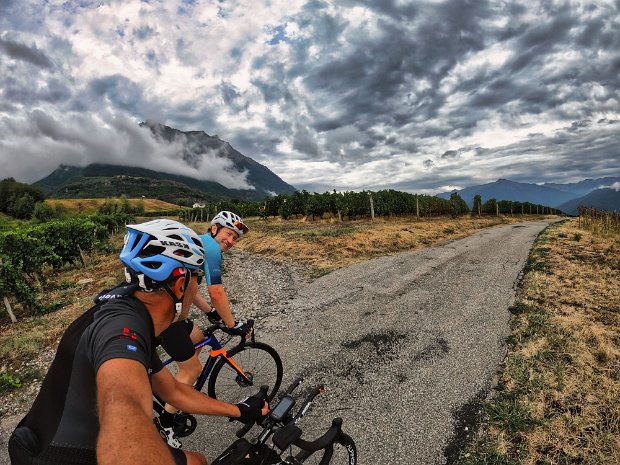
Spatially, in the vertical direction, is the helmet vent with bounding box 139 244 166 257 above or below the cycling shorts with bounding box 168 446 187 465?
above

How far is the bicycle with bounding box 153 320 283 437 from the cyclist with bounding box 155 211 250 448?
5.5 inches

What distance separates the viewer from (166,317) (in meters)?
2.59

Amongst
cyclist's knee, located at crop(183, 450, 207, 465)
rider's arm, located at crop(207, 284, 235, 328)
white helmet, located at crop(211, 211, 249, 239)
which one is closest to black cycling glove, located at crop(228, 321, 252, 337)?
rider's arm, located at crop(207, 284, 235, 328)

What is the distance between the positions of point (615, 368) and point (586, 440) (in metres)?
2.42

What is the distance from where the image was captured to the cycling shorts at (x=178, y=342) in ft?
13.6

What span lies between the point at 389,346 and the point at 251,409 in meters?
4.97

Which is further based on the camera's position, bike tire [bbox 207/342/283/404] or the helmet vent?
bike tire [bbox 207/342/283/404]

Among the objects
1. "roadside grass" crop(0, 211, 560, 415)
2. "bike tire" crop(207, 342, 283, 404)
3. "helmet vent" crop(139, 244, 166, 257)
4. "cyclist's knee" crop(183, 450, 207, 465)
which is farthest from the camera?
"roadside grass" crop(0, 211, 560, 415)

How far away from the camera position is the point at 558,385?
17.5ft

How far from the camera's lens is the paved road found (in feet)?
15.1

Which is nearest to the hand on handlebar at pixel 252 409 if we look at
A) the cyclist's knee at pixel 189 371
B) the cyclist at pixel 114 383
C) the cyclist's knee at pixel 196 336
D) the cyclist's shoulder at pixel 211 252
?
the cyclist at pixel 114 383

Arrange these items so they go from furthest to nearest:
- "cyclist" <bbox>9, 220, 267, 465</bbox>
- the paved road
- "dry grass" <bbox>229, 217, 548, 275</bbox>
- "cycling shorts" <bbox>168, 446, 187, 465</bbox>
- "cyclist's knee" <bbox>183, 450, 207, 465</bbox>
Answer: "dry grass" <bbox>229, 217, 548, 275</bbox>, the paved road, "cyclist's knee" <bbox>183, 450, 207, 465</bbox>, "cycling shorts" <bbox>168, 446, 187, 465</bbox>, "cyclist" <bbox>9, 220, 267, 465</bbox>

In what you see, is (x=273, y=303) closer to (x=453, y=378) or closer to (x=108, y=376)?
(x=453, y=378)

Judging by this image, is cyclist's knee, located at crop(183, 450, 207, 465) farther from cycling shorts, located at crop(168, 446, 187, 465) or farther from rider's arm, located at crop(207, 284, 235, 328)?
rider's arm, located at crop(207, 284, 235, 328)
